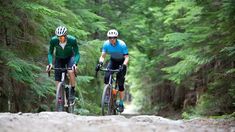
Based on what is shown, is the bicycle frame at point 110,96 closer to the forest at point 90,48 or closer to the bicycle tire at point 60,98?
the bicycle tire at point 60,98

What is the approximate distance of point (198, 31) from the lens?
1434 centimetres

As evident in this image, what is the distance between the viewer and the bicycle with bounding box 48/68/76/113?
32.7ft

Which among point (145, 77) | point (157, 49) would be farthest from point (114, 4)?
point (145, 77)

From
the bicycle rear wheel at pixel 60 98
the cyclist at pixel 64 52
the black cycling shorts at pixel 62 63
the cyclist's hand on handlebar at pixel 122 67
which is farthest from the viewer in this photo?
the cyclist's hand on handlebar at pixel 122 67

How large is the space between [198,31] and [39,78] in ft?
18.3

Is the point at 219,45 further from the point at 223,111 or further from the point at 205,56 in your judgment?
the point at 223,111

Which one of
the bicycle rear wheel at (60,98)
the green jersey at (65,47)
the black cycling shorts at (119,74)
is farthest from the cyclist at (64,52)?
the black cycling shorts at (119,74)

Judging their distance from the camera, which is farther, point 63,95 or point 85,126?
point 63,95

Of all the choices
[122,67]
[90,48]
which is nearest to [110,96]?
[122,67]

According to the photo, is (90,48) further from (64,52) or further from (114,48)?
(64,52)

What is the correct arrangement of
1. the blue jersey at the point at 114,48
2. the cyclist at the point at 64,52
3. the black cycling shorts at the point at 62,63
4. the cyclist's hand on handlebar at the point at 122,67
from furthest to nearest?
the blue jersey at the point at 114,48
the cyclist's hand on handlebar at the point at 122,67
the black cycling shorts at the point at 62,63
the cyclist at the point at 64,52

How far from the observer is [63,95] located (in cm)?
1012

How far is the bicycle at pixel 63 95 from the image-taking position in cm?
996

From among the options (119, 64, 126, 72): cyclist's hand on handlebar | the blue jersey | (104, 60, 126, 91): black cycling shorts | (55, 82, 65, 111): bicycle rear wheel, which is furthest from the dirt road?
the blue jersey
